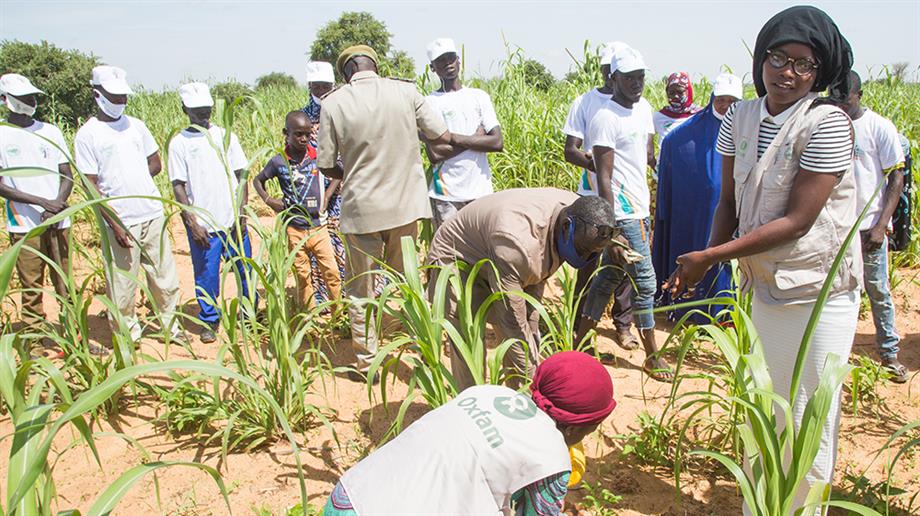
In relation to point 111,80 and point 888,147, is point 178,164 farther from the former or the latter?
point 888,147

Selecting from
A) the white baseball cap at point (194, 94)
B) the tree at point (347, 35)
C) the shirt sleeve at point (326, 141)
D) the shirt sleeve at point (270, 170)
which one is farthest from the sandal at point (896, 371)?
the tree at point (347, 35)

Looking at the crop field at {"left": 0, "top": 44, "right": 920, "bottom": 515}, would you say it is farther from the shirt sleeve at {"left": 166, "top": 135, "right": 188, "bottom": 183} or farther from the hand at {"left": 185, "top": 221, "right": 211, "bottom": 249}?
the shirt sleeve at {"left": 166, "top": 135, "right": 188, "bottom": 183}

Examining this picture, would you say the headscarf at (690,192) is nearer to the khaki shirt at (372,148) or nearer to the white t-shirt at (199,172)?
the khaki shirt at (372,148)

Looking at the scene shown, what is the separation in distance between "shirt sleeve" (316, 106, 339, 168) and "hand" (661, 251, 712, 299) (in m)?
1.92

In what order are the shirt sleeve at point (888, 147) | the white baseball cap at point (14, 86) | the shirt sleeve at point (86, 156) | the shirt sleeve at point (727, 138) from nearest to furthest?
the shirt sleeve at point (727, 138), the shirt sleeve at point (888, 147), the white baseball cap at point (14, 86), the shirt sleeve at point (86, 156)

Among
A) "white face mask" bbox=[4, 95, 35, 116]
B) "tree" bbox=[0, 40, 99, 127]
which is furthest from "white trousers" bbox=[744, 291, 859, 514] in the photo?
"tree" bbox=[0, 40, 99, 127]

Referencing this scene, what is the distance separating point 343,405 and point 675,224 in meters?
2.29

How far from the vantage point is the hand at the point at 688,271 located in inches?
74.3

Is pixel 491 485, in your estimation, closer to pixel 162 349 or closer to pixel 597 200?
pixel 597 200

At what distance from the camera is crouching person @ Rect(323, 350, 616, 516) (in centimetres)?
147

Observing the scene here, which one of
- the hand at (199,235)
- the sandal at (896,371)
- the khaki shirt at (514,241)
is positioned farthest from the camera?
the hand at (199,235)

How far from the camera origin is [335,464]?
270 centimetres

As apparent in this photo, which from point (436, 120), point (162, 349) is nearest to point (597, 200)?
point (436, 120)

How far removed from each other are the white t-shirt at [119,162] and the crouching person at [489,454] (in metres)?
2.83
